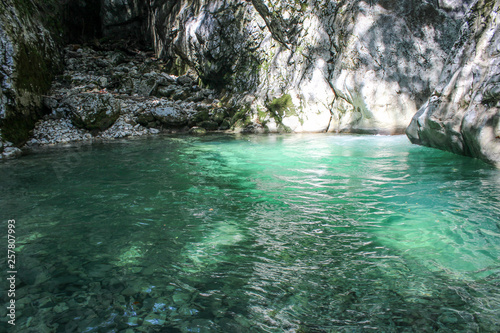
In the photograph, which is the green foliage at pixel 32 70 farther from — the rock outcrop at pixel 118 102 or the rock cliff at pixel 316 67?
the rock outcrop at pixel 118 102

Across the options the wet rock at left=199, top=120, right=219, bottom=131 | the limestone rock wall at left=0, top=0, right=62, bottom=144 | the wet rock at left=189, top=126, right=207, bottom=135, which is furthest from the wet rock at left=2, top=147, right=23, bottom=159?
the wet rock at left=199, top=120, right=219, bottom=131

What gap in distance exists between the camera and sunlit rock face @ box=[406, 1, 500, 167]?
5815 millimetres

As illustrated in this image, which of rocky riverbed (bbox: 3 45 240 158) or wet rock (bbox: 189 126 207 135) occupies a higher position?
rocky riverbed (bbox: 3 45 240 158)

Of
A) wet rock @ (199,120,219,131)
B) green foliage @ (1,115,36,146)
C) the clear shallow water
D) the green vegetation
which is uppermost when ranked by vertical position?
the green vegetation

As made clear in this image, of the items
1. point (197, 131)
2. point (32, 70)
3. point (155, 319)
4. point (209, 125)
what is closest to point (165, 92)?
point (209, 125)

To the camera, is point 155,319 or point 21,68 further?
point 21,68

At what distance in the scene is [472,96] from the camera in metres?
6.37

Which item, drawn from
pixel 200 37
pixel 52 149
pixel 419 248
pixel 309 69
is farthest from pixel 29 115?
pixel 419 248

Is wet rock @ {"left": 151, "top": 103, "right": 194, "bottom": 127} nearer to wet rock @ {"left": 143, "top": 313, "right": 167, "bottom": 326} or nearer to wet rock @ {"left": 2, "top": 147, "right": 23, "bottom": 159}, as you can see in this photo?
wet rock @ {"left": 2, "top": 147, "right": 23, "bottom": 159}

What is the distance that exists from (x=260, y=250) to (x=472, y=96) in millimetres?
5815

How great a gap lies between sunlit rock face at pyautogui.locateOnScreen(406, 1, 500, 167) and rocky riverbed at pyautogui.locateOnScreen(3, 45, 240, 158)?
9.12 m

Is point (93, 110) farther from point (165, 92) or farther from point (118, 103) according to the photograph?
point (165, 92)

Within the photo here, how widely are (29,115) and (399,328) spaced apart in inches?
506

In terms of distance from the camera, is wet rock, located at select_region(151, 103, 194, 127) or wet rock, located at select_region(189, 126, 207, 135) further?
wet rock, located at select_region(151, 103, 194, 127)
